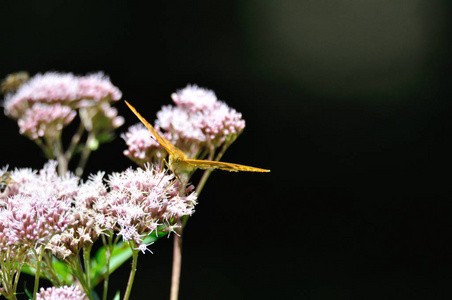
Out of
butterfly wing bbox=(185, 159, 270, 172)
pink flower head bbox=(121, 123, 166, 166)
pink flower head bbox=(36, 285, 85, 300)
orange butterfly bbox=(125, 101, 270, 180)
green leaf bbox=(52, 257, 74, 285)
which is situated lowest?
pink flower head bbox=(36, 285, 85, 300)

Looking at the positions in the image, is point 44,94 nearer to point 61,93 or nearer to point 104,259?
point 61,93

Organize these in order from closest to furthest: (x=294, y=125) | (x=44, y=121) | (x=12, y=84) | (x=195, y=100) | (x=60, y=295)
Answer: (x=60, y=295)
(x=195, y=100)
(x=44, y=121)
(x=12, y=84)
(x=294, y=125)

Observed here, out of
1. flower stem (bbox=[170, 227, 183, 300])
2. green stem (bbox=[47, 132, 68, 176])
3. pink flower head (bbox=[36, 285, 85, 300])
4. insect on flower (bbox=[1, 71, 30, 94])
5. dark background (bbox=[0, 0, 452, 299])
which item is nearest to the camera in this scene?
pink flower head (bbox=[36, 285, 85, 300])

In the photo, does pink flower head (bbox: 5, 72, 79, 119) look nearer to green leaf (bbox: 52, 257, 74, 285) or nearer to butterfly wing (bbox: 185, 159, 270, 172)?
green leaf (bbox: 52, 257, 74, 285)

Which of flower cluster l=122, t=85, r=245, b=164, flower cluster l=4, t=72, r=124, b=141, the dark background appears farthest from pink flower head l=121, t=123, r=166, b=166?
the dark background

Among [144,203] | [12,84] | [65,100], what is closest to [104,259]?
[144,203]

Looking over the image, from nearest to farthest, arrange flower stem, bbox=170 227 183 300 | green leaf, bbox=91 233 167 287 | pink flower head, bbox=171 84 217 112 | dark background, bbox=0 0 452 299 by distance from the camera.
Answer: flower stem, bbox=170 227 183 300 → green leaf, bbox=91 233 167 287 → pink flower head, bbox=171 84 217 112 → dark background, bbox=0 0 452 299

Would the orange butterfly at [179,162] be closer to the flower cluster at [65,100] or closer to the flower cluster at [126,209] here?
the flower cluster at [126,209]
